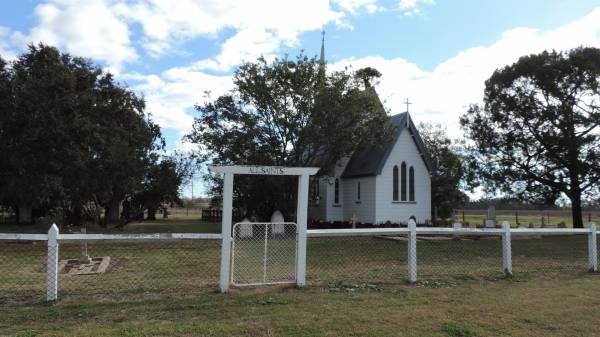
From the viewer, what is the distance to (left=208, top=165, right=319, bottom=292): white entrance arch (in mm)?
8547

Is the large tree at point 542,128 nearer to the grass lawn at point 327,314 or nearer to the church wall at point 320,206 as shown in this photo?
the church wall at point 320,206

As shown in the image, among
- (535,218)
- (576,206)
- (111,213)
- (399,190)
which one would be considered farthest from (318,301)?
(535,218)

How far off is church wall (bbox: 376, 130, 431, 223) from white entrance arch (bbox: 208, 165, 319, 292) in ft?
62.8

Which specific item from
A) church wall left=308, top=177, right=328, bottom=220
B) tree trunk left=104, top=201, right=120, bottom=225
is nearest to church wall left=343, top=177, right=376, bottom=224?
church wall left=308, top=177, right=328, bottom=220

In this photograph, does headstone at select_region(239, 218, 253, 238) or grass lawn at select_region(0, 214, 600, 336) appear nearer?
grass lawn at select_region(0, 214, 600, 336)

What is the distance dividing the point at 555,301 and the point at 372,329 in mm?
3733

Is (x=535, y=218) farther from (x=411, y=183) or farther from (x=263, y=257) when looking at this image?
(x=263, y=257)

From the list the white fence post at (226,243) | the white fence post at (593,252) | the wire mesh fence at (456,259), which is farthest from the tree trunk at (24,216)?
the white fence post at (593,252)

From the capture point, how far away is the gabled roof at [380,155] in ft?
91.8

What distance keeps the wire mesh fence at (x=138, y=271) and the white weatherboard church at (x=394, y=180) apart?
12767 millimetres

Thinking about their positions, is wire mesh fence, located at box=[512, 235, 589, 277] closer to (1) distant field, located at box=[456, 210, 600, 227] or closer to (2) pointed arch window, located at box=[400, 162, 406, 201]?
(2) pointed arch window, located at box=[400, 162, 406, 201]

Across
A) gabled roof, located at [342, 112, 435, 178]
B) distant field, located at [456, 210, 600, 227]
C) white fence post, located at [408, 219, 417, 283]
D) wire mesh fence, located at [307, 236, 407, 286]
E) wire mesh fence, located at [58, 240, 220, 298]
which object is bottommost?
wire mesh fence, located at [58, 240, 220, 298]

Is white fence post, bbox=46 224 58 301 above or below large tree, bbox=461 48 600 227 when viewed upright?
below

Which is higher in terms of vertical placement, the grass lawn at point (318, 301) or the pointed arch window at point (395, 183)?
the pointed arch window at point (395, 183)
